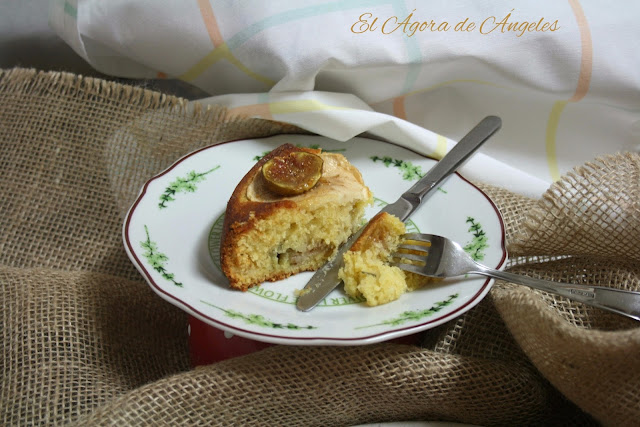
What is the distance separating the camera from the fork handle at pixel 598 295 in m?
1.87

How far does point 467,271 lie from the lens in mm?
2018

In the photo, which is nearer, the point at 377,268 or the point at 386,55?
the point at 377,268

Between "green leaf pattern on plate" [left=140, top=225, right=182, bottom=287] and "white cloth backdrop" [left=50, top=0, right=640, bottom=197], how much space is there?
79 centimetres

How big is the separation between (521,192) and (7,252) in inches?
80.1

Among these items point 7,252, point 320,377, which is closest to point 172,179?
point 7,252

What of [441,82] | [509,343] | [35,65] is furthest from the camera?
[35,65]

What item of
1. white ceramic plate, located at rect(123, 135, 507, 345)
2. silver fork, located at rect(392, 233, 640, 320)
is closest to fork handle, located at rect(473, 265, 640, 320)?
silver fork, located at rect(392, 233, 640, 320)

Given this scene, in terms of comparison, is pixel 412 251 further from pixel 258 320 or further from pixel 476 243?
pixel 258 320

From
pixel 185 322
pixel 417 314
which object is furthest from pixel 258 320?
pixel 185 322

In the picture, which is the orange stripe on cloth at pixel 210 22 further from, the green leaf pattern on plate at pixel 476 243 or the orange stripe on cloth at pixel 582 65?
the orange stripe on cloth at pixel 582 65

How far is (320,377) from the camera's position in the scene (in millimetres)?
1897

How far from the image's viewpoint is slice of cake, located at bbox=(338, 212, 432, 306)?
2006 millimetres

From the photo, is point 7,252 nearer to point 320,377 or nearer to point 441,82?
point 320,377

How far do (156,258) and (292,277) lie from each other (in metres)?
0.44
